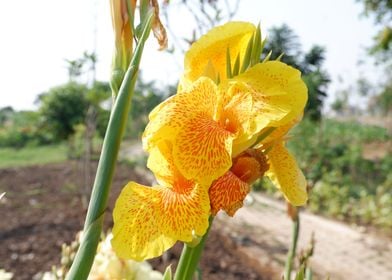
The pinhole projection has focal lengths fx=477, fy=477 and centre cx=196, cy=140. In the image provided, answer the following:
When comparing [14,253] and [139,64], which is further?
[14,253]

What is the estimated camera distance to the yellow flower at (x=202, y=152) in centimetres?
39

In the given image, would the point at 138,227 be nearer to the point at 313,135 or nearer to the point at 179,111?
the point at 179,111

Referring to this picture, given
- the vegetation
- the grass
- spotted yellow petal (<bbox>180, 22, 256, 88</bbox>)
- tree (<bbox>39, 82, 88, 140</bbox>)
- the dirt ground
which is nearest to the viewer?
spotted yellow petal (<bbox>180, 22, 256, 88</bbox>)

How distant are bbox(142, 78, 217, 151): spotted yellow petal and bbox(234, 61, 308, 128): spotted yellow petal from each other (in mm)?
29

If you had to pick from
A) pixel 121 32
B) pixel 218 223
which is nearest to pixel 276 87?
pixel 121 32

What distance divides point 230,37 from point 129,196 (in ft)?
0.61

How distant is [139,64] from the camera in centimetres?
39

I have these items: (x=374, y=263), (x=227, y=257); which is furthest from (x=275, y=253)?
(x=374, y=263)

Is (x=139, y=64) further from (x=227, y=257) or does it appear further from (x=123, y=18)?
(x=227, y=257)

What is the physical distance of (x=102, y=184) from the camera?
0.36m

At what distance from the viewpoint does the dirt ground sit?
3.67 m

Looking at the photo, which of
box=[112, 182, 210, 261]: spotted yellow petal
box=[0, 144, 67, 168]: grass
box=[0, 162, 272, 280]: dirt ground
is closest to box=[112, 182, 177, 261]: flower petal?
box=[112, 182, 210, 261]: spotted yellow petal

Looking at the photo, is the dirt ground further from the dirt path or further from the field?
the dirt path

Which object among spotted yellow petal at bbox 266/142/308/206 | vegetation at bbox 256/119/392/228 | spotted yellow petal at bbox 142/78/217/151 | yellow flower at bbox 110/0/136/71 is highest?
yellow flower at bbox 110/0/136/71
